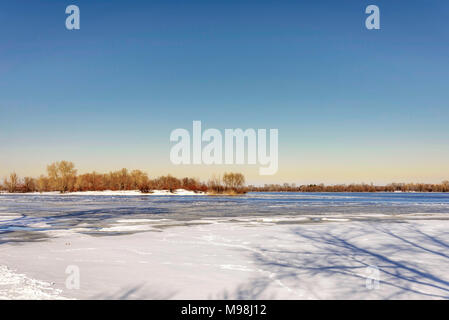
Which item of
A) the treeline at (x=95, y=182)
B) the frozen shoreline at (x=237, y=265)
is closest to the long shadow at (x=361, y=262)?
the frozen shoreline at (x=237, y=265)

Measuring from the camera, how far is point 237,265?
25.4 ft

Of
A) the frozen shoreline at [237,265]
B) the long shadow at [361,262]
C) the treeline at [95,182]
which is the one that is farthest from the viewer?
the treeline at [95,182]

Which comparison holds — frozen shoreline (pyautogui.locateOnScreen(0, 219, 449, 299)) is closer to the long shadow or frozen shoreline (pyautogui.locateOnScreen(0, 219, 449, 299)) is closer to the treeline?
the long shadow

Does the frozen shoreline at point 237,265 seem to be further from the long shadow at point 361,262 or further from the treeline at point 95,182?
the treeline at point 95,182

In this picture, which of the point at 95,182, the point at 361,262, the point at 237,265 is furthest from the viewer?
the point at 95,182

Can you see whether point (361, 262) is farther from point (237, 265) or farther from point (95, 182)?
point (95, 182)

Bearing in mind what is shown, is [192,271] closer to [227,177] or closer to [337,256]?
[337,256]

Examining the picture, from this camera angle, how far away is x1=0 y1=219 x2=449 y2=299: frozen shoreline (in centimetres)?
580

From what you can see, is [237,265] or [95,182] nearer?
[237,265]

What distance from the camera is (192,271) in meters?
7.17

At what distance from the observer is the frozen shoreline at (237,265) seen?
228 inches

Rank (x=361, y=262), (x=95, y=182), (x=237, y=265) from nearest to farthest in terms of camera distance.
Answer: (x=237, y=265), (x=361, y=262), (x=95, y=182)

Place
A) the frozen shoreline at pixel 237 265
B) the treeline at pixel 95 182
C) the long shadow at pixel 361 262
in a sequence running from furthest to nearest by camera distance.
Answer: the treeline at pixel 95 182, the long shadow at pixel 361 262, the frozen shoreline at pixel 237 265

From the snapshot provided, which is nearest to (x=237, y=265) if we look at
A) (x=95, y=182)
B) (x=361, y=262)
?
(x=361, y=262)
